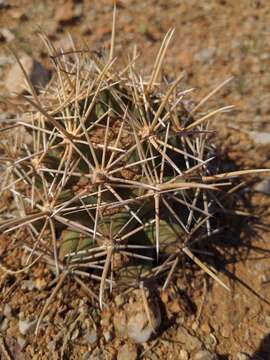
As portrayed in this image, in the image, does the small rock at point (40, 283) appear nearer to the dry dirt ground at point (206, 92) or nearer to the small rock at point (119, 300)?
the dry dirt ground at point (206, 92)

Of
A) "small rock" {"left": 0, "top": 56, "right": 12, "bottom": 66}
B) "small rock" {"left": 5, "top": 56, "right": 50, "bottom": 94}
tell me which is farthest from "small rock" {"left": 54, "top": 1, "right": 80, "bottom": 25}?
"small rock" {"left": 5, "top": 56, "right": 50, "bottom": 94}

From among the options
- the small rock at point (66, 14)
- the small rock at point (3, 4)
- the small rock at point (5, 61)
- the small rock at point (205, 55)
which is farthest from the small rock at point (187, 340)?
the small rock at point (3, 4)

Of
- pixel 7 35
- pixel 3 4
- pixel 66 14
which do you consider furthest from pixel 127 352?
pixel 3 4

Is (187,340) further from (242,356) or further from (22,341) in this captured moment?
(22,341)

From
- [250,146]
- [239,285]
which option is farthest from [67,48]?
[239,285]

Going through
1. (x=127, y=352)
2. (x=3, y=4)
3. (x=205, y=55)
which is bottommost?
(x=127, y=352)

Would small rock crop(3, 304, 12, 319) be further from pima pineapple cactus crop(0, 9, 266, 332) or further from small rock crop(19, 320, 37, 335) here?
pima pineapple cactus crop(0, 9, 266, 332)
